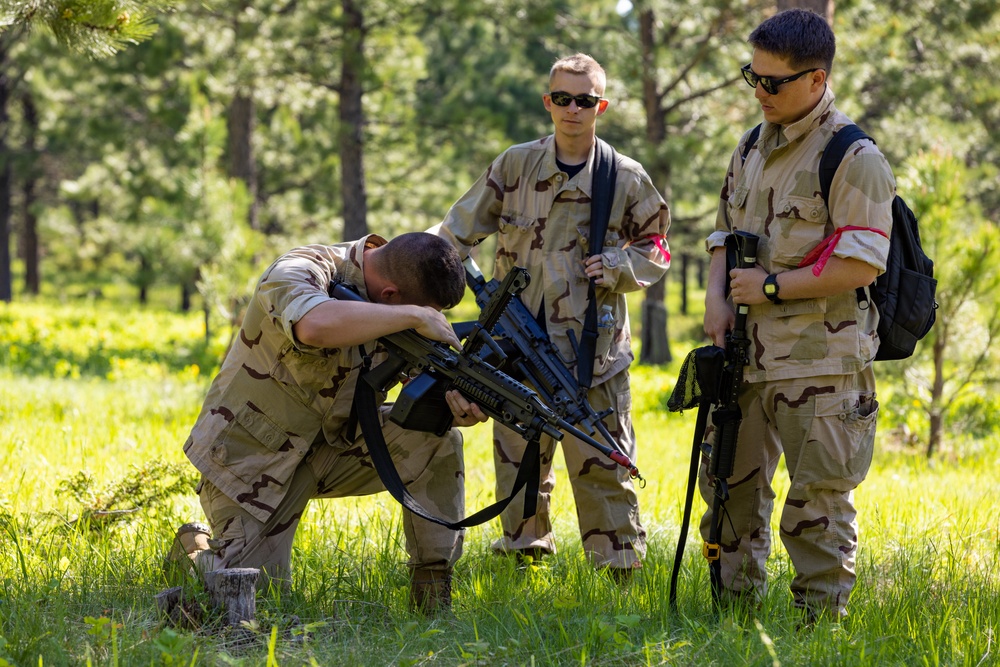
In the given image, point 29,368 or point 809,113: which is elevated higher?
point 809,113

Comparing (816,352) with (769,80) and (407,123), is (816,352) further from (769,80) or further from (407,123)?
(407,123)

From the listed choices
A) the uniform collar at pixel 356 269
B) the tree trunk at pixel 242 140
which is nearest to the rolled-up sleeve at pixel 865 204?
the uniform collar at pixel 356 269

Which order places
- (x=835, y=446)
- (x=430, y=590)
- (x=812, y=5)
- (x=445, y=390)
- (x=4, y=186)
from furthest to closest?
(x=4, y=186), (x=812, y=5), (x=430, y=590), (x=445, y=390), (x=835, y=446)

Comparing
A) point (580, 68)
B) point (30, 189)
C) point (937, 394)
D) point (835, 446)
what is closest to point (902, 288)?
point (835, 446)

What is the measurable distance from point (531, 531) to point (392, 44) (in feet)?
33.5

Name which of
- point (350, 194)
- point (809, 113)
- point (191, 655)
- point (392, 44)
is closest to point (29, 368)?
point (350, 194)

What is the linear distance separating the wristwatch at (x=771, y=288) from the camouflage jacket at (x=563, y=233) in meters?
0.77

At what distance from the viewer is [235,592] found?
295cm

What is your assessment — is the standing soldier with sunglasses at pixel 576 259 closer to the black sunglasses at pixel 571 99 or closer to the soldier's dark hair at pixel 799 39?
the black sunglasses at pixel 571 99

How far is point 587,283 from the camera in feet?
13.3

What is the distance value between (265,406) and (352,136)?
8.85 metres

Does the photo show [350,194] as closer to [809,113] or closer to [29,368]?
[29,368]

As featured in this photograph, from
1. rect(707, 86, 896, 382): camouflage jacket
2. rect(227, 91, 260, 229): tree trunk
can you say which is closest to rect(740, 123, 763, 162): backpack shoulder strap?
rect(707, 86, 896, 382): camouflage jacket

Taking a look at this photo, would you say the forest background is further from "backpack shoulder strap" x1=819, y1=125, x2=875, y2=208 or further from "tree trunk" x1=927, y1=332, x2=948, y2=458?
"backpack shoulder strap" x1=819, y1=125, x2=875, y2=208
